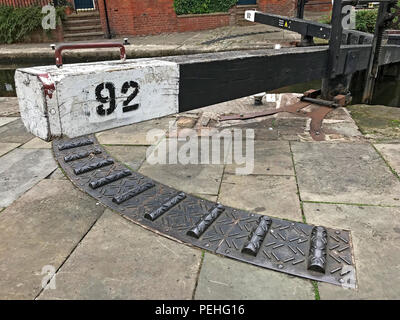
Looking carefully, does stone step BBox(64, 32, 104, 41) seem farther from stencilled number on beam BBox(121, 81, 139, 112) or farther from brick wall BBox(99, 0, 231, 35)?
stencilled number on beam BBox(121, 81, 139, 112)

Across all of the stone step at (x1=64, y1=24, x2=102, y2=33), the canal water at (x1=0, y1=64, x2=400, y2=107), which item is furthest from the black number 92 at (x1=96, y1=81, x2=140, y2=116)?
the stone step at (x1=64, y1=24, x2=102, y2=33)

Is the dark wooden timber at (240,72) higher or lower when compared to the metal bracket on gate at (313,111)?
higher

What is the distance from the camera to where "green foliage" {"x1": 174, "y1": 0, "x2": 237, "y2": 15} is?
1438cm

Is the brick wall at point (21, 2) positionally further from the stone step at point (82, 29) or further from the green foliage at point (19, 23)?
the stone step at point (82, 29)

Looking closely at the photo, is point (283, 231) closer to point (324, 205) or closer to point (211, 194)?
point (324, 205)

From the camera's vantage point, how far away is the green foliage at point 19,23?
13.6m

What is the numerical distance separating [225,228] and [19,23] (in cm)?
1468

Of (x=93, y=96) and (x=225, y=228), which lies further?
(x=225, y=228)

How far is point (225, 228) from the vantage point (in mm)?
2348

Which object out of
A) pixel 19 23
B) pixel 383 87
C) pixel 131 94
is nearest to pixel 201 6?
pixel 19 23

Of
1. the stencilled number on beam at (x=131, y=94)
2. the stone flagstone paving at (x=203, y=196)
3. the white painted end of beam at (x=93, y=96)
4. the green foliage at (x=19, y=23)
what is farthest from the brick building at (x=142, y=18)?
the stencilled number on beam at (x=131, y=94)

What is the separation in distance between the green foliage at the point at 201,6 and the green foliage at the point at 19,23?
489cm

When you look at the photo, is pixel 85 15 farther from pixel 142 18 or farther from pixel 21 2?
pixel 21 2

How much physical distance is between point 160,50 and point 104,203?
8.69m
